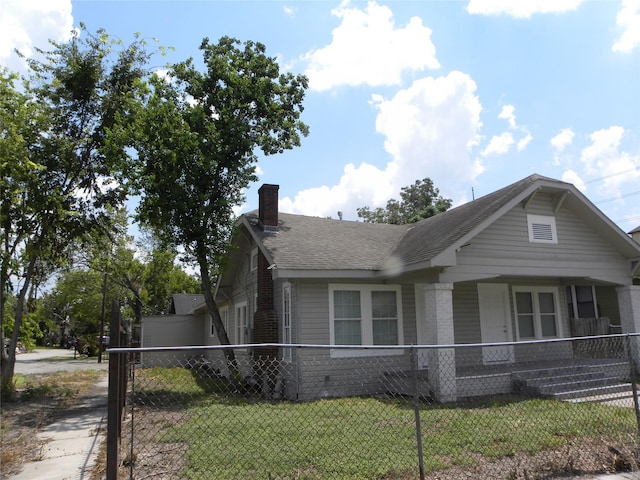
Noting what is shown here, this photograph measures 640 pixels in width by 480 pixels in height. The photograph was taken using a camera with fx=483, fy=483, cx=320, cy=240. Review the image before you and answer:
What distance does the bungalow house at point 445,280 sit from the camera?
1096 centimetres

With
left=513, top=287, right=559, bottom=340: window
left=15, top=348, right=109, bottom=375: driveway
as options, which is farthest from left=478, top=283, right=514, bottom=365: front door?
left=15, top=348, right=109, bottom=375: driveway

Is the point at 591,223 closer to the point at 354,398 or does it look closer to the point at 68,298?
the point at 354,398

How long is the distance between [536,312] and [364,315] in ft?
18.3

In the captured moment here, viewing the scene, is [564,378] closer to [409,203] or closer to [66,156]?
[66,156]

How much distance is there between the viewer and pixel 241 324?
17.0 m

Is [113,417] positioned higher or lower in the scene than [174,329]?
lower

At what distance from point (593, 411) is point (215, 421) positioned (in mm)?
6489

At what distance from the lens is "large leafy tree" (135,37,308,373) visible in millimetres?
13219

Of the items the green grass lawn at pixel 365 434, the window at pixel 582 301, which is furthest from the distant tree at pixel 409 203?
the green grass lawn at pixel 365 434

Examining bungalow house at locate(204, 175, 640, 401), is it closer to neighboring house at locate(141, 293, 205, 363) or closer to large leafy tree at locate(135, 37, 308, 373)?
large leafy tree at locate(135, 37, 308, 373)

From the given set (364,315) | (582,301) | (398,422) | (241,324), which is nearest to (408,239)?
(364,315)

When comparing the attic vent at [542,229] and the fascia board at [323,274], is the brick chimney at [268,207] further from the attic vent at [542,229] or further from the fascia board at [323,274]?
the attic vent at [542,229]

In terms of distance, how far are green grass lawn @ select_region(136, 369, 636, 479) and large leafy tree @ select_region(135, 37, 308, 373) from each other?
4295mm

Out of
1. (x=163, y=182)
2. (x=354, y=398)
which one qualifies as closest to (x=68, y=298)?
(x=163, y=182)
